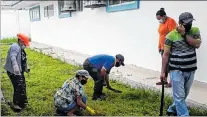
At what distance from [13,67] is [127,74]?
4.37 metres

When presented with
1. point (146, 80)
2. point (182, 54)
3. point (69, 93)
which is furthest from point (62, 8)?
point (182, 54)

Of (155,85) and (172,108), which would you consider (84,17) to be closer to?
(155,85)

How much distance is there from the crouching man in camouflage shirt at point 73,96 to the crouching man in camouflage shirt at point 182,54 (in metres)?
1.23

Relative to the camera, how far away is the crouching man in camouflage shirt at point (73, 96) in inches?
192

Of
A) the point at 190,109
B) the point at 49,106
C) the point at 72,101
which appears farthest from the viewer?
the point at 49,106

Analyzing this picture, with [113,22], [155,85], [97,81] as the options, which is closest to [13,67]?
[97,81]

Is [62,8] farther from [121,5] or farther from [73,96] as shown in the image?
[73,96]

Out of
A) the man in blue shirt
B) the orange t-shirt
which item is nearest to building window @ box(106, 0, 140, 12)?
the orange t-shirt

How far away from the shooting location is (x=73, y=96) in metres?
4.91

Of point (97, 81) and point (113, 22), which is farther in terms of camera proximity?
point (113, 22)

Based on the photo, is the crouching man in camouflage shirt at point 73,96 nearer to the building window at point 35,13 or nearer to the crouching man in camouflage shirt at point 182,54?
the crouching man in camouflage shirt at point 182,54

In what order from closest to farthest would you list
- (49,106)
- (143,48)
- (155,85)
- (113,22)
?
(49,106) < (155,85) < (143,48) < (113,22)

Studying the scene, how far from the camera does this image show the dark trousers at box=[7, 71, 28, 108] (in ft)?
17.0

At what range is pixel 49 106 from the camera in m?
5.68
